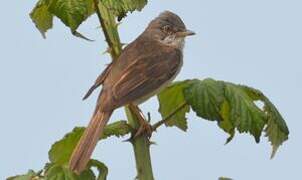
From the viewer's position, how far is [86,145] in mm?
3141

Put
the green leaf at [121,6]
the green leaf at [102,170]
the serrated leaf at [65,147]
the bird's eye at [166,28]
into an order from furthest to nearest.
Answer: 1. the bird's eye at [166,28]
2. the serrated leaf at [65,147]
3. the green leaf at [102,170]
4. the green leaf at [121,6]

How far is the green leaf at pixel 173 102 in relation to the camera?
3336 mm

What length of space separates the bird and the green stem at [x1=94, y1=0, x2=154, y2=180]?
0.97 feet

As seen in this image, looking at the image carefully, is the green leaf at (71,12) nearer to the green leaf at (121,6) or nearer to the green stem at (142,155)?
the green leaf at (121,6)

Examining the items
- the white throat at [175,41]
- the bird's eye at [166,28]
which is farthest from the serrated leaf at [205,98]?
the bird's eye at [166,28]

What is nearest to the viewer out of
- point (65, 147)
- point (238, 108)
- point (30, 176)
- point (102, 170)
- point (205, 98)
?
point (205, 98)

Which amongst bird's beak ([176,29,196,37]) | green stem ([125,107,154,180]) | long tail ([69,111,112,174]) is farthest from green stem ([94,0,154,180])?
bird's beak ([176,29,196,37])

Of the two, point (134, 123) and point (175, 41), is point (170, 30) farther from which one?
point (134, 123)

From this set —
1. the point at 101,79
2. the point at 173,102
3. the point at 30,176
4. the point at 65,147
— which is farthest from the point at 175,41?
the point at 30,176

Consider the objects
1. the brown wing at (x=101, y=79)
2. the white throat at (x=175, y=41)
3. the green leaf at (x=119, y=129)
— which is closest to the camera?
the green leaf at (x=119, y=129)

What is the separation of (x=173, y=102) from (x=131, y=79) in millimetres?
529

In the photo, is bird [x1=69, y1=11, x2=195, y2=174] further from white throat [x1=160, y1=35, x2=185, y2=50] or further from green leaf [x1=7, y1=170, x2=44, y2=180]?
green leaf [x1=7, y1=170, x2=44, y2=180]

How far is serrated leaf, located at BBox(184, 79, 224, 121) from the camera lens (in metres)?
2.75

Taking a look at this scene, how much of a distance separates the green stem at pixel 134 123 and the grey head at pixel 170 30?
2153mm
